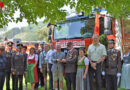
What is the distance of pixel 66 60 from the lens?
609 centimetres

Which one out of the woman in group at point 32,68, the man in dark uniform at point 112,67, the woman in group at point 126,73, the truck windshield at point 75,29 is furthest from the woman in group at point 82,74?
the truck windshield at point 75,29

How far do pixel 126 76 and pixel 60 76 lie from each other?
2.18 metres

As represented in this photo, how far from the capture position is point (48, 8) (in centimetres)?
602

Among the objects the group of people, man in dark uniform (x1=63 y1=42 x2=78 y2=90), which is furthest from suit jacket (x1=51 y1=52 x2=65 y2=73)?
man in dark uniform (x1=63 y1=42 x2=78 y2=90)

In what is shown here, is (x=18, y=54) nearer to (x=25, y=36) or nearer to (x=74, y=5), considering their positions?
(x=74, y=5)

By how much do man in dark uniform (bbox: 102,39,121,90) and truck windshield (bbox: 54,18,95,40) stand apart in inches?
91.0

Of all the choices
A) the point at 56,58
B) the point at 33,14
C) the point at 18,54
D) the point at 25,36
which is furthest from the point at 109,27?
the point at 25,36

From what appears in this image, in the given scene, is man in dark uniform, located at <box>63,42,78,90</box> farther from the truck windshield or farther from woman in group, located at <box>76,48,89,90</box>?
the truck windshield

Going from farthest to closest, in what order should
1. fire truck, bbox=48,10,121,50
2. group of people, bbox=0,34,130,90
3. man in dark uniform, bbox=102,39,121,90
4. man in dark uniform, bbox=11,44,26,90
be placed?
fire truck, bbox=48,10,121,50 → man in dark uniform, bbox=11,44,26,90 → group of people, bbox=0,34,130,90 → man in dark uniform, bbox=102,39,121,90

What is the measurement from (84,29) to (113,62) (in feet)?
9.22

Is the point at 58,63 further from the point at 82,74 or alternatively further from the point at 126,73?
the point at 126,73

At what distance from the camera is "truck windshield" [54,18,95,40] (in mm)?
7900

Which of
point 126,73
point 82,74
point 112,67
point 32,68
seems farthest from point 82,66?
point 32,68

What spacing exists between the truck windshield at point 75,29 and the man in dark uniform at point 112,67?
231cm
